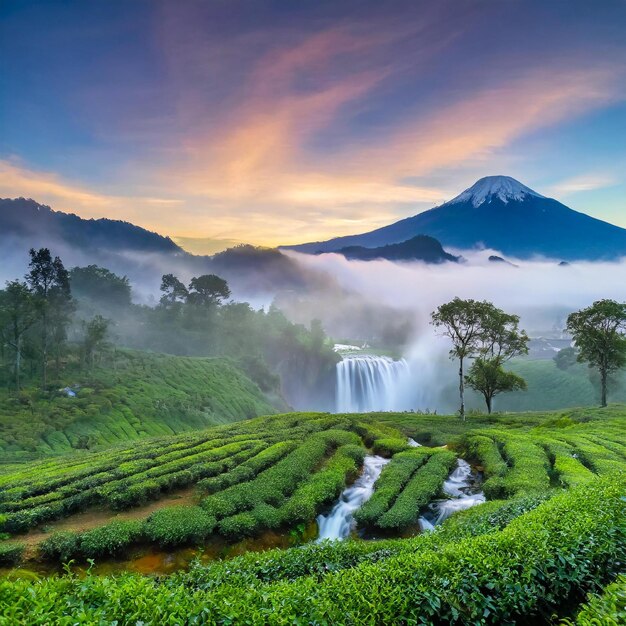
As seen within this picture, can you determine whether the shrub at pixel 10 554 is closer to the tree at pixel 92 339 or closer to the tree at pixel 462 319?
the tree at pixel 462 319

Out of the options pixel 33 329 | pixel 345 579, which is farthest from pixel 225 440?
pixel 33 329

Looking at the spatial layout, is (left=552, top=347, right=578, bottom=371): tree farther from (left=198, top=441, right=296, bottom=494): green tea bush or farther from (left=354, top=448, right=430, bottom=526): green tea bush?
(left=198, top=441, right=296, bottom=494): green tea bush

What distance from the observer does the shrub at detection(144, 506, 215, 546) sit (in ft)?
46.1

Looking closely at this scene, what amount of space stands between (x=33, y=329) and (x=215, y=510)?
213 feet

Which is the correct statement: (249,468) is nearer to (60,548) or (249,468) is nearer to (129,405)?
(60,548)

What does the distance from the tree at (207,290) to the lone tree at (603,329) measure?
9441 cm

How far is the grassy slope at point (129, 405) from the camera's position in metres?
41.9

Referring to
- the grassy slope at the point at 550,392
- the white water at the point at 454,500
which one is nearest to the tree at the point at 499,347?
the white water at the point at 454,500

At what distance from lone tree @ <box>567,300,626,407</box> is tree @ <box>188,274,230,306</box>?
94412 mm

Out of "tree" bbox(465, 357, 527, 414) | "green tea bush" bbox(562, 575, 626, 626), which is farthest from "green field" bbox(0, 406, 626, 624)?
"tree" bbox(465, 357, 527, 414)

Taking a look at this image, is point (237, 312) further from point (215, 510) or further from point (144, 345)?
point (215, 510)

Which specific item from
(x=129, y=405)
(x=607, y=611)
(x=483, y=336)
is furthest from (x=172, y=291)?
(x=607, y=611)

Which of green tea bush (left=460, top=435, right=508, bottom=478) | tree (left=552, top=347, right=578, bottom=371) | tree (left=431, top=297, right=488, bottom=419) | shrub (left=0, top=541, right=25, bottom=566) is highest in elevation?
tree (left=431, top=297, right=488, bottom=419)

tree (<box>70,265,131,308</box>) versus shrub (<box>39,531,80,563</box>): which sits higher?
tree (<box>70,265,131,308</box>)
